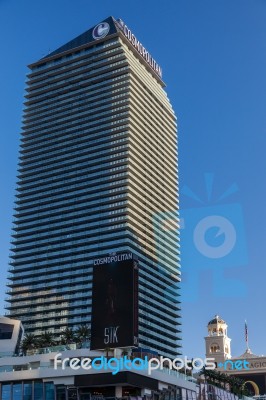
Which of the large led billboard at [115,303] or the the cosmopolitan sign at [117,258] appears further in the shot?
the the cosmopolitan sign at [117,258]

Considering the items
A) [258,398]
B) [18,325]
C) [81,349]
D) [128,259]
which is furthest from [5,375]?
[258,398]

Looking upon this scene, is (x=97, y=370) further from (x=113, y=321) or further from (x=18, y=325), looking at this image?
(x=18, y=325)

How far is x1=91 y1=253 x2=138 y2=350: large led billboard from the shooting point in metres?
88.5

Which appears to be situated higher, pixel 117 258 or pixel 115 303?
pixel 117 258

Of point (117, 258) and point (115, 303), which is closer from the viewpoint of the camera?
point (115, 303)

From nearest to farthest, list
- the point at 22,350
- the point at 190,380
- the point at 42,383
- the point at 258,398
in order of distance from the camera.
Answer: the point at 42,383 < the point at 190,380 < the point at 22,350 < the point at 258,398

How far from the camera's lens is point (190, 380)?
107m

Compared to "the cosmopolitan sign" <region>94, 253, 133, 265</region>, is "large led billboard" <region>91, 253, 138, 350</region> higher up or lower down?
lower down

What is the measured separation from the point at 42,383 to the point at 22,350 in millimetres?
42227

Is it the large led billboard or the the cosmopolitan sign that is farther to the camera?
the the cosmopolitan sign

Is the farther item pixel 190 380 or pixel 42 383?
pixel 190 380

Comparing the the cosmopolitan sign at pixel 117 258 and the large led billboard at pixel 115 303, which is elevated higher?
the the cosmopolitan sign at pixel 117 258

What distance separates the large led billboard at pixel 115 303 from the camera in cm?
8850

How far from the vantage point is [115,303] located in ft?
299
